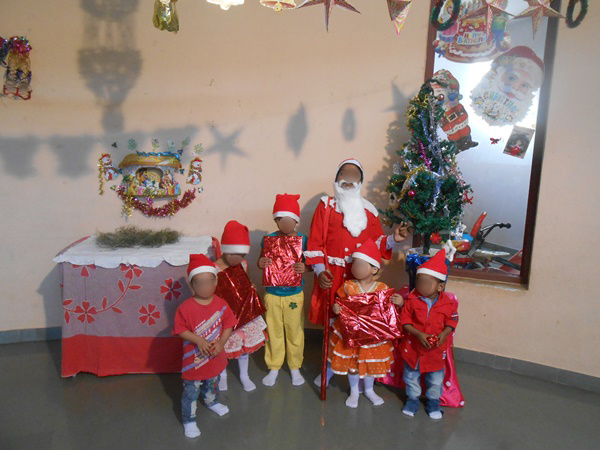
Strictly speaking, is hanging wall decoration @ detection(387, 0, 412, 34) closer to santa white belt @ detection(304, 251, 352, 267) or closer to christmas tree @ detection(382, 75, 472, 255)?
christmas tree @ detection(382, 75, 472, 255)

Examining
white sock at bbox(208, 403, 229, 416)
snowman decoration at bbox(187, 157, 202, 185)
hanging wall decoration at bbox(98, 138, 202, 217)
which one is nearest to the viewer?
white sock at bbox(208, 403, 229, 416)

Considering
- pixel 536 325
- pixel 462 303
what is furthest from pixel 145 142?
pixel 536 325

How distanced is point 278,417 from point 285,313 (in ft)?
2.49

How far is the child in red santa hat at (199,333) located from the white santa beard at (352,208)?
1.14 m

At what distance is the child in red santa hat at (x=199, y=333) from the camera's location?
2.79 m

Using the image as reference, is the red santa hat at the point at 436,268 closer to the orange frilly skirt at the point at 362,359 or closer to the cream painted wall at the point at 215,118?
the orange frilly skirt at the point at 362,359

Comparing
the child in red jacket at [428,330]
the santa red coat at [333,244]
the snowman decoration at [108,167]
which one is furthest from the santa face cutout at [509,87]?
the snowman decoration at [108,167]

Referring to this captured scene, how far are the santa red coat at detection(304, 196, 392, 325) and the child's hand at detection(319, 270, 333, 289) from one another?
0.48 ft

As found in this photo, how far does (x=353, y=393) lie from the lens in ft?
10.6

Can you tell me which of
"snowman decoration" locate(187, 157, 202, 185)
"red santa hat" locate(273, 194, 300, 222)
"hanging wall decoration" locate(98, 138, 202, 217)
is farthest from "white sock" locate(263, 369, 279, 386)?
"snowman decoration" locate(187, 157, 202, 185)

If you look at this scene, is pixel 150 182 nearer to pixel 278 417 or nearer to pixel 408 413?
pixel 278 417

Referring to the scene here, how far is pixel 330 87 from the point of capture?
412cm

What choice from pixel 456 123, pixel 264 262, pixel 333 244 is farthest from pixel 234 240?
pixel 456 123

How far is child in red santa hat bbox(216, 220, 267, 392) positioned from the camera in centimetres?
323
